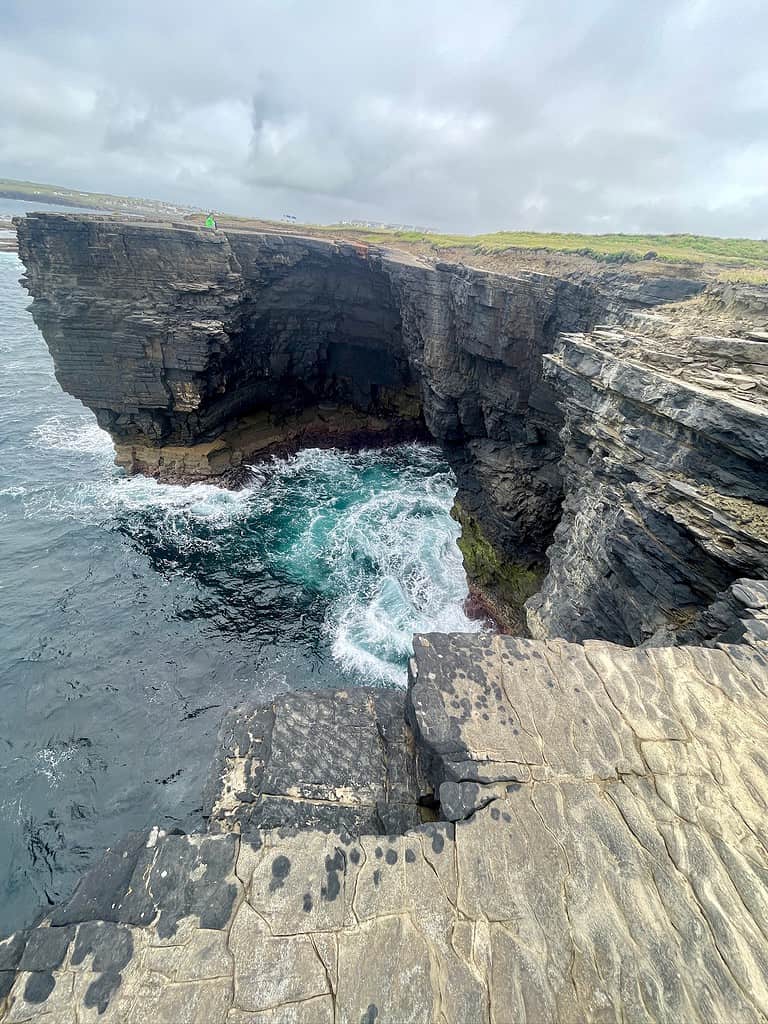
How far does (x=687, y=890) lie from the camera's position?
442 centimetres

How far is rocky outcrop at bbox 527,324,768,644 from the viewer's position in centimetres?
915

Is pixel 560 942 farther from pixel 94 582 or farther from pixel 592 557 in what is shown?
pixel 94 582

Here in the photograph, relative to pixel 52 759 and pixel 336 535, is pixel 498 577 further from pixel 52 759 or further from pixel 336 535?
pixel 52 759

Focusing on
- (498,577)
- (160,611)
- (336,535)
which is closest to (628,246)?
(498,577)

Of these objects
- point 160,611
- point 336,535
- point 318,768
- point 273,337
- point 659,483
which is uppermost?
point 659,483

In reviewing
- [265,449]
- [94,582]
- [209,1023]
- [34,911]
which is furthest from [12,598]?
[209,1023]

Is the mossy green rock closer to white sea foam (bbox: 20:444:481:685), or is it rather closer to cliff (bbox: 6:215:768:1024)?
white sea foam (bbox: 20:444:481:685)

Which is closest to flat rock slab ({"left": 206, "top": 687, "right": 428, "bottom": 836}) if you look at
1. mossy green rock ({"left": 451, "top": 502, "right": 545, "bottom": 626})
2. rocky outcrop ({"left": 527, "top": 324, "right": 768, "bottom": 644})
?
rocky outcrop ({"left": 527, "top": 324, "right": 768, "bottom": 644})

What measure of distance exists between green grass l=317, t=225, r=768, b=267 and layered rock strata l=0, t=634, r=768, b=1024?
1057 inches

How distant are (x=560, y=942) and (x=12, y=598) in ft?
77.5

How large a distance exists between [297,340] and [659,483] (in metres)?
29.6

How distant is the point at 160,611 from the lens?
67.4ft

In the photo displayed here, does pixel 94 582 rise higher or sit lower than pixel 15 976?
lower

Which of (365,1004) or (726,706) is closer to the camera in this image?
(365,1004)
